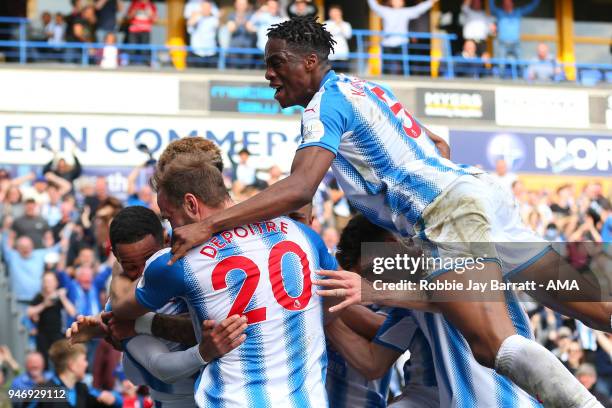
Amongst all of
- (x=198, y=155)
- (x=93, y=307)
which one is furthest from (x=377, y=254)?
(x=93, y=307)

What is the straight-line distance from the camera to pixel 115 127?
1569 centimetres

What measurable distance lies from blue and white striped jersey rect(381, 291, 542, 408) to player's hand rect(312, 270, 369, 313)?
0.58 metres

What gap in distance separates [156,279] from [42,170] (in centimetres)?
973

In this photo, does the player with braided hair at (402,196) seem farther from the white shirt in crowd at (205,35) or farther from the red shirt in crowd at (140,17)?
the red shirt in crowd at (140,17)

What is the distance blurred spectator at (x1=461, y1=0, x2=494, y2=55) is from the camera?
1878 cm

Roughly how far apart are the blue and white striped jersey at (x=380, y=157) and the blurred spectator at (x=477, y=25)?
14.5m

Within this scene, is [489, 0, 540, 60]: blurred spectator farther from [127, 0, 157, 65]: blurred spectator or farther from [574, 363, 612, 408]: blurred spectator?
[574, 363, 612, 408]: blurred spectator

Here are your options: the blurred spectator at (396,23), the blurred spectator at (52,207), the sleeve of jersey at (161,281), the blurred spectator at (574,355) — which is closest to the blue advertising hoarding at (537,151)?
the blurred spectator at (396,23)

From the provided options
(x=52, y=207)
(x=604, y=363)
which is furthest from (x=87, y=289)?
(x=604, y=363)

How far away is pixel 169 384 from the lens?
4566 millimetres

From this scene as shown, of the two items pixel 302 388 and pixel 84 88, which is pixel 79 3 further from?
pixel 302 388

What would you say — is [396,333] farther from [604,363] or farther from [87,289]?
[604,363]

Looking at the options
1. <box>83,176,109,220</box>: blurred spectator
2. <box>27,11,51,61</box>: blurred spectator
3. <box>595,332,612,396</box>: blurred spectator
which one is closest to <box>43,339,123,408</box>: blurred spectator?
<box>83,176,109,220</box>: blurred spectator

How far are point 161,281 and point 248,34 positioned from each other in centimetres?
1327
